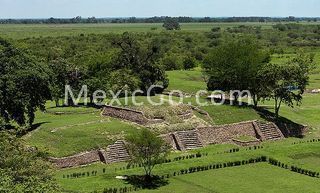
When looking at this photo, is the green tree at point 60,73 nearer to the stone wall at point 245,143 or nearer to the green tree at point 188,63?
the stone wall at point 245,143

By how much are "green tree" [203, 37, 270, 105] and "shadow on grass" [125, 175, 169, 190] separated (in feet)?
78.8

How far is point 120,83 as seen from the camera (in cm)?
6375

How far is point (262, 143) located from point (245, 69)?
11434mm

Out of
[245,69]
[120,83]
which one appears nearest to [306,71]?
[245,69]

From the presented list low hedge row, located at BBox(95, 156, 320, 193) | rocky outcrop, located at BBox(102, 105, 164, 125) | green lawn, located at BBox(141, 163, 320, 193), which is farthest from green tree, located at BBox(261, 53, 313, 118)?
green lawn, located at BBox(141, 163, 320, 193)

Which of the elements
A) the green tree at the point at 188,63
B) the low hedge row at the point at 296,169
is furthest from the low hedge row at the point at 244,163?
the green tree at the point at 188,63

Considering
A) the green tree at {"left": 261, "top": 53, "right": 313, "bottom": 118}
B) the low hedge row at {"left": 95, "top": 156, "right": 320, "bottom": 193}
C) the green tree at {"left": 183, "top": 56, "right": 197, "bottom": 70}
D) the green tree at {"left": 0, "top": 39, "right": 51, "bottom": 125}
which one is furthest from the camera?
the green tree at {"left": 183, "top": 56, "right": 197, "bottom": 70}

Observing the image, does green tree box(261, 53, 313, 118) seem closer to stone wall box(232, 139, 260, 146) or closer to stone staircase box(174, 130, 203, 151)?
stone wall box(232, 139, 260, 146)

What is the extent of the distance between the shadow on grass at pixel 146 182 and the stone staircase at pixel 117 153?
535cm

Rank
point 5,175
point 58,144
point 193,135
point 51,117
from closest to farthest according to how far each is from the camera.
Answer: point 5,175
point 58,144
point 193,135
point 51,117

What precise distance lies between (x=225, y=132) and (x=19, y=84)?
21282mm

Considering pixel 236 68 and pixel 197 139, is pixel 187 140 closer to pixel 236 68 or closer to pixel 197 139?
pixel 197 139

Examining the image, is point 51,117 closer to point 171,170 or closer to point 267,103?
point 171,170

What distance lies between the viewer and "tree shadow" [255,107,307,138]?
56406mm
